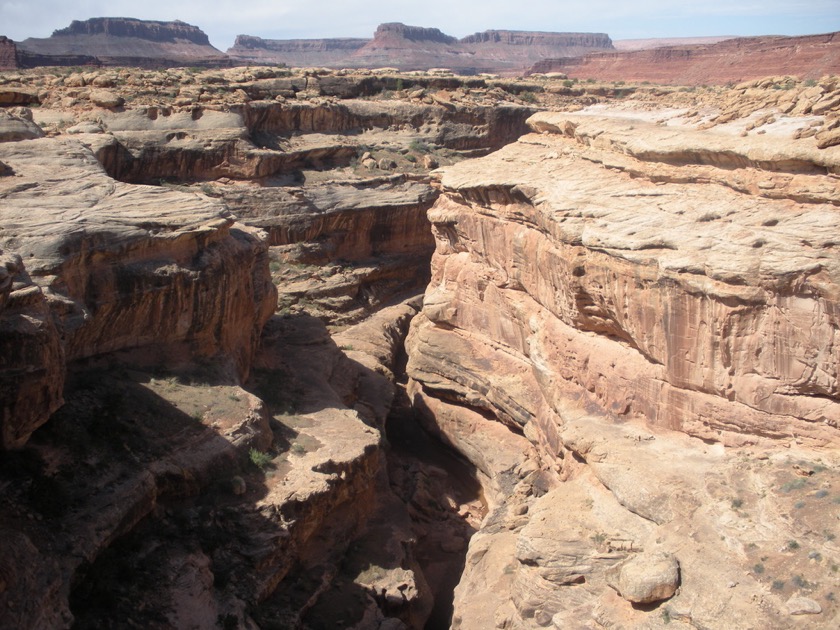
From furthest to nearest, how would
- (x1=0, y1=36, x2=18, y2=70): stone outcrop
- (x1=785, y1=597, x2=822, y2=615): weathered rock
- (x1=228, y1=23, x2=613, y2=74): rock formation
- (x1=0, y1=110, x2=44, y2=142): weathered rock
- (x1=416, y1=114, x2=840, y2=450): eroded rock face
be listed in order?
(x1=228, y1=23, x2=613, y2=74): rock formation → (x1=0, y1=36, x2=18, y2=70): stone outcrop → (x1=0, y1=110, x2=44, y2=142): weathered rock → (x1=416, y1=114, x2=840, y2=450): eroded rock face → (x1=785, y1=597, x2=822, y2=615): weathered rock

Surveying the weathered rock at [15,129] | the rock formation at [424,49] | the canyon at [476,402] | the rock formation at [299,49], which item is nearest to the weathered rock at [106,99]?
the weathered rock at [15,129]

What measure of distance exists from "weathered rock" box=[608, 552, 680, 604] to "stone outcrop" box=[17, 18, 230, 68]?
73159mm

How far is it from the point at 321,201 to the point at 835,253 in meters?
23.0

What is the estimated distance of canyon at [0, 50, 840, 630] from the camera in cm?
1223

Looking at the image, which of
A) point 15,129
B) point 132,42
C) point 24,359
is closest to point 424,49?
point 132,42

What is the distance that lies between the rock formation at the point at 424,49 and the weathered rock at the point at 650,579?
101847 mm

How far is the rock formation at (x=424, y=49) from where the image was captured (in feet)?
380

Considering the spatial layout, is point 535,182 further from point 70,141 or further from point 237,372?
point 70,141

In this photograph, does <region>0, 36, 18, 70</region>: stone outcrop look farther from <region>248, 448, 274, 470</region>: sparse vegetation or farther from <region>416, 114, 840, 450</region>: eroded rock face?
<region>248, 448, 274, 470</region>: sparse vegetation

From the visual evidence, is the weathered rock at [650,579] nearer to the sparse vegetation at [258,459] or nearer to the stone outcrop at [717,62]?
the sparse vegetation at [258,459]

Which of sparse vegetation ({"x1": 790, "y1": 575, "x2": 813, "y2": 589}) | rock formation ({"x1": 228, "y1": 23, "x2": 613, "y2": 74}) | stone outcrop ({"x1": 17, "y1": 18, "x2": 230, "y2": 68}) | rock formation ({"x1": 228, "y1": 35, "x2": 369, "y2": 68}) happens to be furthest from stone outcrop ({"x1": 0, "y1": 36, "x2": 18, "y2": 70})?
rock formation ({"x1": 228, "y1": 35, "x2": 369, "y2": 68})

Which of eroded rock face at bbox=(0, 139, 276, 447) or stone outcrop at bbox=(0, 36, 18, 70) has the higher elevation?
stone outcrop at bbox=(0, 36, 18, 70)

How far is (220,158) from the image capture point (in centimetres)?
3262

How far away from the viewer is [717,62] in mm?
67812
